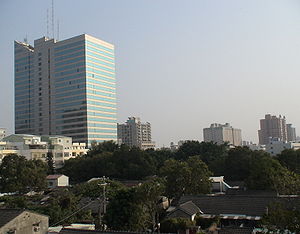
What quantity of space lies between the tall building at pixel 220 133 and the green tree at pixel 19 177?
114991 millimetres

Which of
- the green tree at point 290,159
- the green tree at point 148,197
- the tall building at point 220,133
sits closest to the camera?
the green tree at point 148,197

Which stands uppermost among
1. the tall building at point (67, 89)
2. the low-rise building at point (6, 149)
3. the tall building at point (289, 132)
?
the tall building at point (67, 89)

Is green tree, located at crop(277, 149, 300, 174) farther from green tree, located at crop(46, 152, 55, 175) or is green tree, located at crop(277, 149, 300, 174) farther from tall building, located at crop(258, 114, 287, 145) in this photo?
tall building, located at crop(258, 114, 287, 145)

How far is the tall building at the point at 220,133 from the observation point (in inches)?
5960

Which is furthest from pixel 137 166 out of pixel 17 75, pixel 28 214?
pixel 17 75

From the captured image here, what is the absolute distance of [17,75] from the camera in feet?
324

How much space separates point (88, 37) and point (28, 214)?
7509cm

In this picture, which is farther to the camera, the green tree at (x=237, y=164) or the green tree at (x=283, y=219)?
the green tree at (x=237, y=164)

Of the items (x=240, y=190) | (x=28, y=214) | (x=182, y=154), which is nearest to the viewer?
(x=28, y=214)

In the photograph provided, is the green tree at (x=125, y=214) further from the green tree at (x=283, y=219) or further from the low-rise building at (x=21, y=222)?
the green tree at (x=283, y=219)

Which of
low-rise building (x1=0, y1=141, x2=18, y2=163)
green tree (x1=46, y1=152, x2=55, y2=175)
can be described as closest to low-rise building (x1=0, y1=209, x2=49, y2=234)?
green tree (x1=46, y1=152, x2=55, y2=175)

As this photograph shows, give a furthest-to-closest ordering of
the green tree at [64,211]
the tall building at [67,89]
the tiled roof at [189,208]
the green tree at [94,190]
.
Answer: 1. the tall building at [67,89]
2. the green tree at [94,190]
3. the tiled roof at [189,208]
4. the green tree at [64,211]

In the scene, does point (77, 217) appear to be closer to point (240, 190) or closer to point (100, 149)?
point (240, 190)

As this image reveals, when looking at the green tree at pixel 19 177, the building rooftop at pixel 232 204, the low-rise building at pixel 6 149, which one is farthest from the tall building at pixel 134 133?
the building rooftop at pixel 232 204
